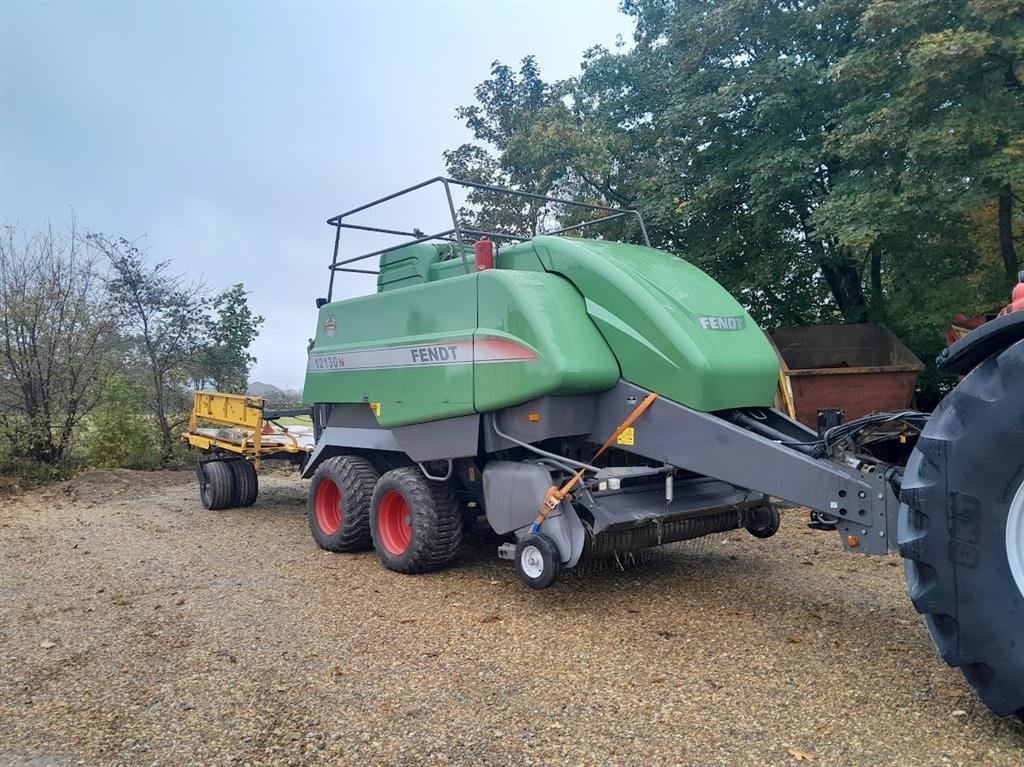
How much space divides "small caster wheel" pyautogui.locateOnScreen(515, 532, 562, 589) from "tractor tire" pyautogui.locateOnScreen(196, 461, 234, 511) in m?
5.54

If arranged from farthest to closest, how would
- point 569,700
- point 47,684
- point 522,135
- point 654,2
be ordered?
point 522,135, point 654,2, point 47,684, point 569,700

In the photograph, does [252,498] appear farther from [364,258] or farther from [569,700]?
[569,700]

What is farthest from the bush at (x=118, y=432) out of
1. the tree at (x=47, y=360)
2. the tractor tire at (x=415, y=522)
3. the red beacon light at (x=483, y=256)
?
the red beacon light at (x=483, y=256)

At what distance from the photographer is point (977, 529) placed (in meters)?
2.95

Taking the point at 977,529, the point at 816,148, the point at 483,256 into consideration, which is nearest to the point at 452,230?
the point at 483,256

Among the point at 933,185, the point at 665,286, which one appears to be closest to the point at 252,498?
the point at 665,286

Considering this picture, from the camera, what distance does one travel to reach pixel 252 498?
9750 millimetres

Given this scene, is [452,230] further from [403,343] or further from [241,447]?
[241,447]

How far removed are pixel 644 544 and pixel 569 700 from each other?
65.2 inches

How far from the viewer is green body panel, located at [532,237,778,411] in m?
4.86

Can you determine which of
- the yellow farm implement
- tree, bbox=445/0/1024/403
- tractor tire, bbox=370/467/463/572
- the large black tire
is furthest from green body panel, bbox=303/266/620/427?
tree, bbox=445/0/1024/403

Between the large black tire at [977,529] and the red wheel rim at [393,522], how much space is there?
4.05 metres

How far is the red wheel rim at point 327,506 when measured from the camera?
23.6 feet

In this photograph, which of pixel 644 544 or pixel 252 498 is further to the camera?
pixel 252 498
